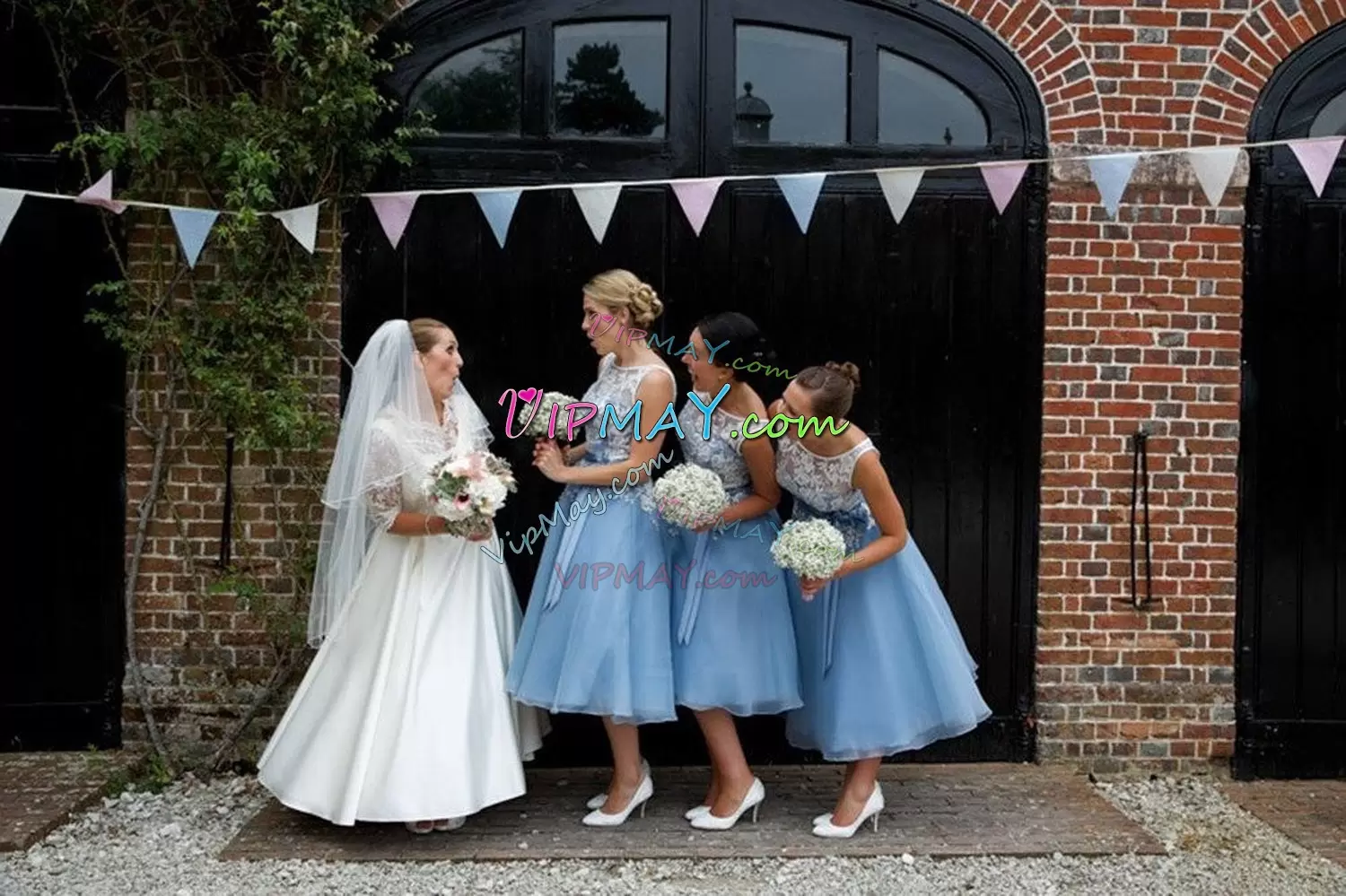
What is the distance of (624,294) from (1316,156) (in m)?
2.74

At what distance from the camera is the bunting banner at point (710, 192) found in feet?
16.7

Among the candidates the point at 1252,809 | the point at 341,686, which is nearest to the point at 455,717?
the point at 341,686

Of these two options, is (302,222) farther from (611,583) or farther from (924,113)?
(924,113)

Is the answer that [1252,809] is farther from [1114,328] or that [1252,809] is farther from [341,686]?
[341,686]

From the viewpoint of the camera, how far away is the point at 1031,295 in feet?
18.5

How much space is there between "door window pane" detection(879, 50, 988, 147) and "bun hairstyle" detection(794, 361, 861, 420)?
5.34ft

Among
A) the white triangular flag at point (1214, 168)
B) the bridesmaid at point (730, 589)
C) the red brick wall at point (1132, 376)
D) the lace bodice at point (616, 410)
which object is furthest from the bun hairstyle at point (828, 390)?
the white triangular flag at point (1214, 168)

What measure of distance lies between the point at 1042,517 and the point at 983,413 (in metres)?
0.51

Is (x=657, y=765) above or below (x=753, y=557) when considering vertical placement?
below

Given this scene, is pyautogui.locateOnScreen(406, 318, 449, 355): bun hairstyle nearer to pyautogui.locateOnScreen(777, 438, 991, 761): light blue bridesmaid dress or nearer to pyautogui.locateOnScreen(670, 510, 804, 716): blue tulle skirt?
pyautogui.locateOnScreen(670, 510, 804, 716): blue tulle skirt

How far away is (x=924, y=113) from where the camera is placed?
5.69 m

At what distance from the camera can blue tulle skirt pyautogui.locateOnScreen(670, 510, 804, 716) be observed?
15.3ft

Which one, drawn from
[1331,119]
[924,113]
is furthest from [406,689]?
[1331,119]

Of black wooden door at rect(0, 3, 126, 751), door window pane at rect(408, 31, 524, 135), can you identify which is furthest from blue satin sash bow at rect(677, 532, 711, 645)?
black wooden door at rect(0, 3, 126, 751)
